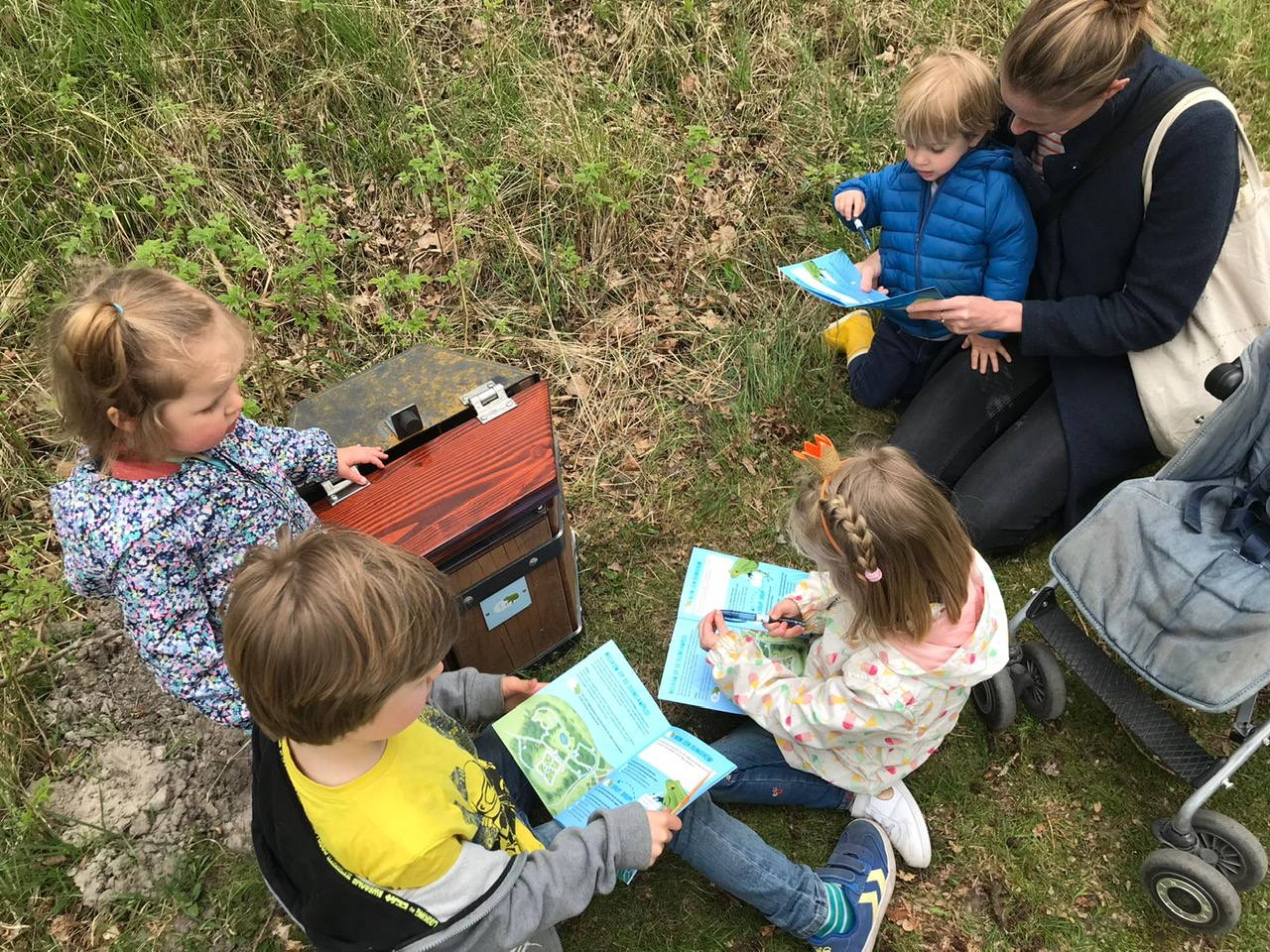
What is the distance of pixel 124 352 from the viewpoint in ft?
5.80

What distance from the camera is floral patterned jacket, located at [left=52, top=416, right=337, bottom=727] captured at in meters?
1.90

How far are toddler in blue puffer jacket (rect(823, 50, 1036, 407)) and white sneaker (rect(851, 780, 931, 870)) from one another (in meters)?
1.75

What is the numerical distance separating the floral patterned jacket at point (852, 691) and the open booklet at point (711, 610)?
86 millimetres

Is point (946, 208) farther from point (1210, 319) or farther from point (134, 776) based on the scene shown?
point (134, 776)

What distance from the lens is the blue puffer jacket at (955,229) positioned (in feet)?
9.78

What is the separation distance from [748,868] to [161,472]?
6.22 ft

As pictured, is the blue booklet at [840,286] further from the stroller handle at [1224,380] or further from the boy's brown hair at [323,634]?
the boy's brown hair at [323,634]

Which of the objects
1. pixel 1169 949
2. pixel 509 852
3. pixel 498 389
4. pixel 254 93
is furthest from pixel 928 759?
pixel 254 93

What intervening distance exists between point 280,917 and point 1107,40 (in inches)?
146

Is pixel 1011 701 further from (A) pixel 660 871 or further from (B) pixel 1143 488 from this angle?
(A) pixel 660 871

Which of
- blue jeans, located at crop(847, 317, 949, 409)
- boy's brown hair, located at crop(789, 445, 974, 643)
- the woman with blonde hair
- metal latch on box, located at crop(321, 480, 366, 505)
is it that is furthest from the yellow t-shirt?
blue jeans, located at crop(847, 317, 949, 409)

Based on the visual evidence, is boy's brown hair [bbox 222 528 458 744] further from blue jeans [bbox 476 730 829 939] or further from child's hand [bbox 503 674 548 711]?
blue jeans [bbox 476 730 829 939]

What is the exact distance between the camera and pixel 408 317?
414 centimetres

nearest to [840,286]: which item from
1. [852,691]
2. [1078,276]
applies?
[1078,276]
